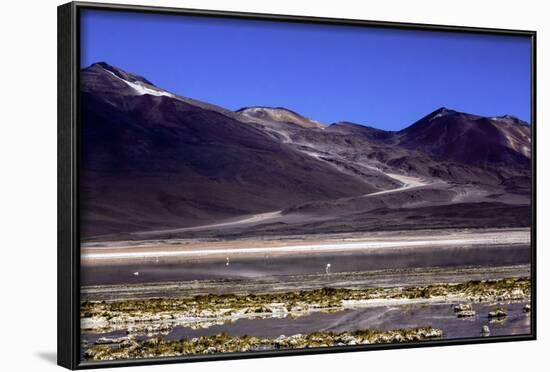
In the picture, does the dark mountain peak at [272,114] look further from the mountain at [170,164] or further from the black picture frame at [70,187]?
the black picture frame at [70,187]

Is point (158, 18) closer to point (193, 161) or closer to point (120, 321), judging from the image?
point (193, 161)

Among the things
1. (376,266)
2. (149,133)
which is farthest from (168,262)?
(376,266)

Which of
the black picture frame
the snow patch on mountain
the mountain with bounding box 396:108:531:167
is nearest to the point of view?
the black picture frame

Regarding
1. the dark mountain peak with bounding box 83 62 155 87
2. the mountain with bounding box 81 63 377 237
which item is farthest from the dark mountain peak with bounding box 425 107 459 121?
the dark mountain peak with bounding box 83 62 155 87

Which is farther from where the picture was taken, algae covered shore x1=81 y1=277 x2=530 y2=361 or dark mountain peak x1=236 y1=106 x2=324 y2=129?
dark mountain peak x1=236 y1=106 x2=324 y2=129

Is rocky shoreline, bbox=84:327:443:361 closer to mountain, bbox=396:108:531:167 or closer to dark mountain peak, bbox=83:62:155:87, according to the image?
mountain, bbox=396:108:531:167

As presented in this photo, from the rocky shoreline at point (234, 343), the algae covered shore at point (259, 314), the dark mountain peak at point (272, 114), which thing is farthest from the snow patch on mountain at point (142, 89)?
the rocky shoreline at point (234, 343)

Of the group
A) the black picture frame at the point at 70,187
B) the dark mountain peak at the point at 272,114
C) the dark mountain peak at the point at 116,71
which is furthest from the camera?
the dark mountain peak at the point at 272,114
